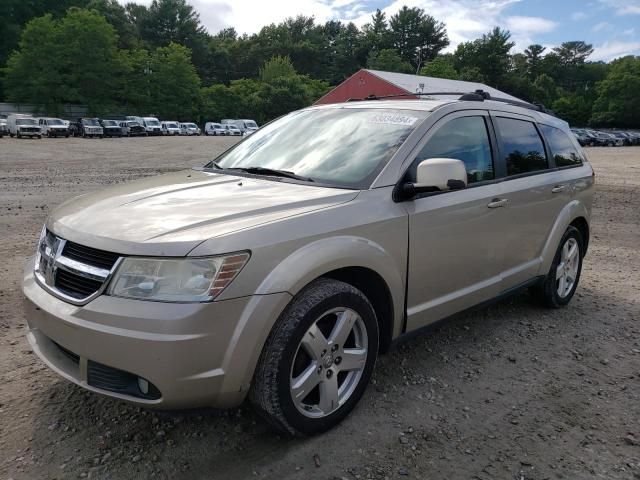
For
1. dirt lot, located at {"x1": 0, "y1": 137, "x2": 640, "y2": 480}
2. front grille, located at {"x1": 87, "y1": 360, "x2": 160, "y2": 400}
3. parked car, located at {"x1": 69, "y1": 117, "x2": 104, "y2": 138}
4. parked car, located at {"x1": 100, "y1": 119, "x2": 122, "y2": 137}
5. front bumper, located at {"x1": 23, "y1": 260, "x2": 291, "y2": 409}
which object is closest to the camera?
front bumper, located at {"x1": 23, "y1": 260, "x2": 291, "y2": 409}

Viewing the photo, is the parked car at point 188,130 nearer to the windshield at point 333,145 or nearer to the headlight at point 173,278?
the windshield at point 333,145

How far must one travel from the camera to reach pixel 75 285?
8.13 ft

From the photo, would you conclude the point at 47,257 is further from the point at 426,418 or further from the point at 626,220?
the point at 626,220

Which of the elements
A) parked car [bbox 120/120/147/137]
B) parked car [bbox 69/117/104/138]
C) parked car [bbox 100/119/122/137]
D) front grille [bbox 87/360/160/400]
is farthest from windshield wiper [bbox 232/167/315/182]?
parked car [bbox 120/120/147/137]

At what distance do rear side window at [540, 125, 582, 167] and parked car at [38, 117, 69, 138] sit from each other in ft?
139

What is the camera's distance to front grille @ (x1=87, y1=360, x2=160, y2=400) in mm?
2336

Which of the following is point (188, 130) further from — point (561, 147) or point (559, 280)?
point (559, 280)

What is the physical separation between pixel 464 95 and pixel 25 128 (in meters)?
39.6

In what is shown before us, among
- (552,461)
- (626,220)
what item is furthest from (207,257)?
(626,220)

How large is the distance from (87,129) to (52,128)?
3919mm

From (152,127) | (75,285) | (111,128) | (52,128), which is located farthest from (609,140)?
(75,285)

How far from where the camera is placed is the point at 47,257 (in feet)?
8.96

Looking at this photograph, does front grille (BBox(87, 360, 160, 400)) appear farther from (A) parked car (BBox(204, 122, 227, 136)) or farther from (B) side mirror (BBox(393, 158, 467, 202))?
(A) parked car (BBox(204, 122, 227, 136))

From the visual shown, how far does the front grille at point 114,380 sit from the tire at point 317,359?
20.9 inches
